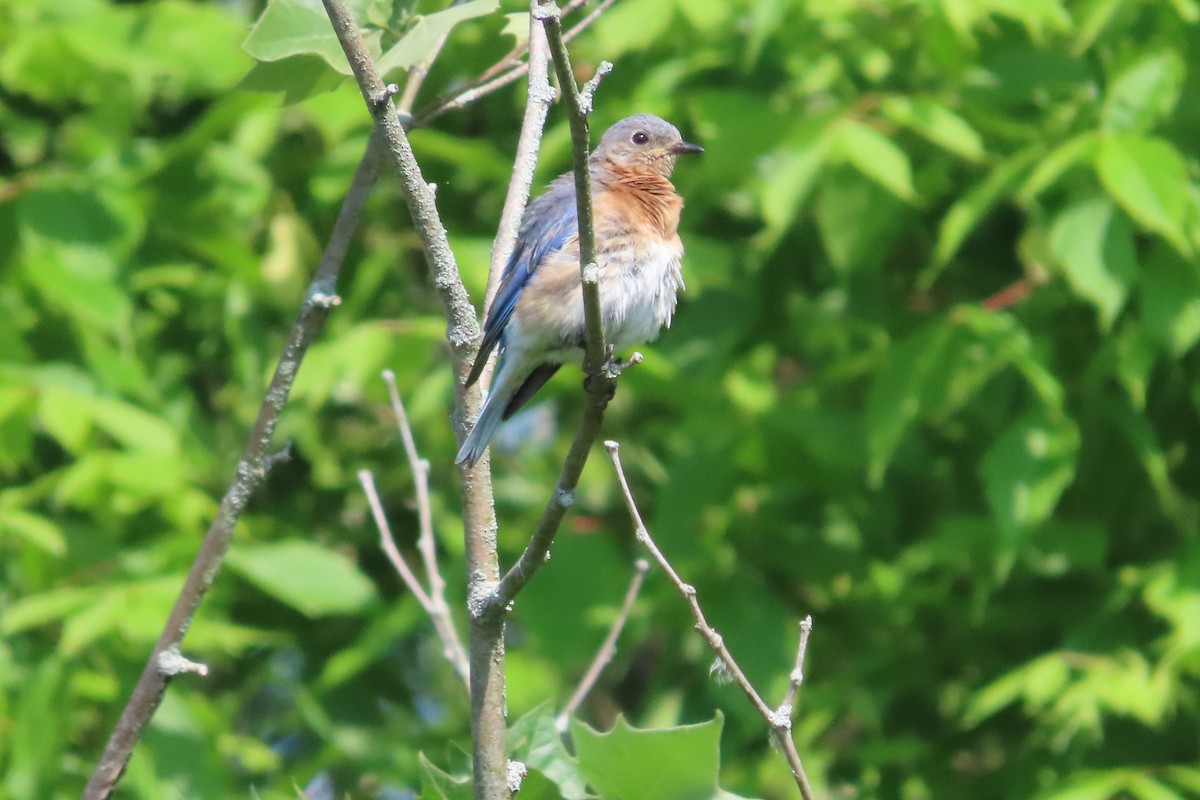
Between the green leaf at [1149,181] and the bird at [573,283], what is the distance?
4.31 ft

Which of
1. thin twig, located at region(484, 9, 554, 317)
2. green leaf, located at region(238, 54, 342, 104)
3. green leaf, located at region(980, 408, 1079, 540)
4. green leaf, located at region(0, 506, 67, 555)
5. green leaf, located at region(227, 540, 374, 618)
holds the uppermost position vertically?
A: green leaf, located at region(238, 54, 342, 104)

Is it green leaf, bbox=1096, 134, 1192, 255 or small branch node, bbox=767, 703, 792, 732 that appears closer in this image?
small branch node, bbox=767, 703, 792, 732

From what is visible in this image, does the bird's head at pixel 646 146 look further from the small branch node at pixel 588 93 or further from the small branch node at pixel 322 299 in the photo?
the small branch node at pixel 588 93

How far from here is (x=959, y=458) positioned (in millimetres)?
5395

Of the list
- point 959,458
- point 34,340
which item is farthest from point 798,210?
point 34,340

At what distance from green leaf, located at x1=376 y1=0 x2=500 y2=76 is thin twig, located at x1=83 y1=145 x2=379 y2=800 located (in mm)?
195

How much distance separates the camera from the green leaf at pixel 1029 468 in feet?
14.7

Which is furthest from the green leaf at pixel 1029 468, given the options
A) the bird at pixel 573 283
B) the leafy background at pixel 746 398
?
the bird at pixel 573 283

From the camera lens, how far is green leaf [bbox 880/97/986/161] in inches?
178

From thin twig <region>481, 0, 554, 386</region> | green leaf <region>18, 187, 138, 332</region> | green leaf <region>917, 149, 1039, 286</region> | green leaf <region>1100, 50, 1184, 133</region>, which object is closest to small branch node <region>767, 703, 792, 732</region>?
thin twig <region>481, 0, 554, 386</region>

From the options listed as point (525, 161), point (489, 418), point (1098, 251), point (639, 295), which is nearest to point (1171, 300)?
point (1098, 251)

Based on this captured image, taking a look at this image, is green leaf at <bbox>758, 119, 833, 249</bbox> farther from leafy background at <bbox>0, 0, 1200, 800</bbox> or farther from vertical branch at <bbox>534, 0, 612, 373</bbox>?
vertical branch at <bbox>534, 0, 612, 373</bbox>

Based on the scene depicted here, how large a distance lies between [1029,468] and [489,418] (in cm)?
209

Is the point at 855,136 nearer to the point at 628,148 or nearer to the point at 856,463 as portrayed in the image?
the point at 628,148
